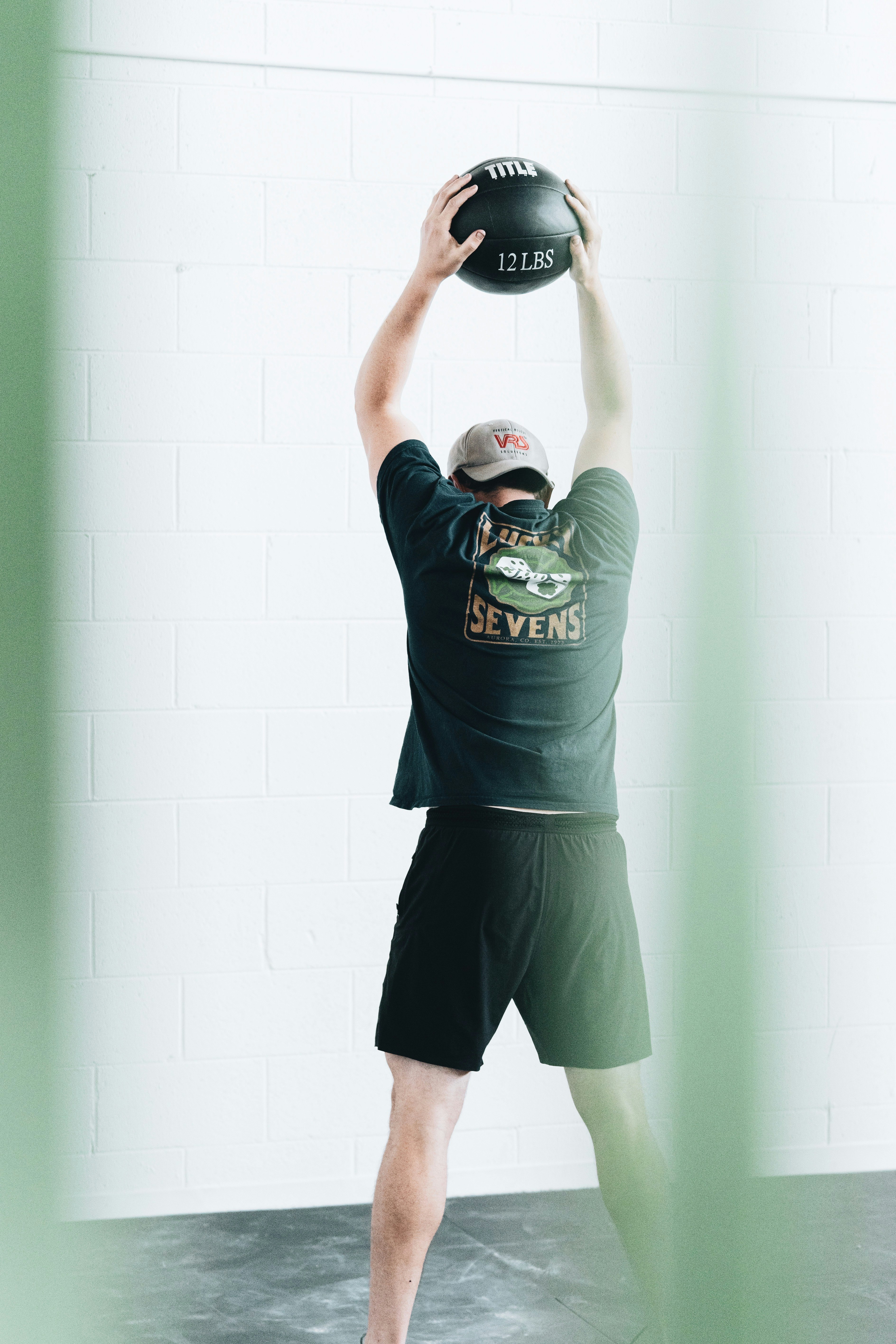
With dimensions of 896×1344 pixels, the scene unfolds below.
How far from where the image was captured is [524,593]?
4.91ft

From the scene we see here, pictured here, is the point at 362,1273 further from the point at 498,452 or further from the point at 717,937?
the point at 717,937

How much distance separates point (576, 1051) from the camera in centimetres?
56

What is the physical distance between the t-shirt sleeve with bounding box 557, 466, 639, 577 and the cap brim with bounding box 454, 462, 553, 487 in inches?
11.3

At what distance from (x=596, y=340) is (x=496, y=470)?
1.89 ft

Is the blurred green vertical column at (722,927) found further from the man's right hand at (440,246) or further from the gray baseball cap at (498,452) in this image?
the gray baseball cap at (498,452)

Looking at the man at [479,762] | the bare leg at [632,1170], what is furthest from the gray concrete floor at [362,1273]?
the man at [479,762]

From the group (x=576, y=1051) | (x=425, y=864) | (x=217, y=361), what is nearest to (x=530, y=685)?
(x=425, y=864)

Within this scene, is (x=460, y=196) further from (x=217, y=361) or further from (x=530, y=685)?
(x=217, y=361)

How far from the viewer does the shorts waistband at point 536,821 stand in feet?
5.12

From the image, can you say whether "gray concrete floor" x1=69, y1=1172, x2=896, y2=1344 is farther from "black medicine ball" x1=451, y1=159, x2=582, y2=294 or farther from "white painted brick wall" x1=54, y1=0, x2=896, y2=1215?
"black medicine ball" x1=451, y1=159, x2=582, y2=294

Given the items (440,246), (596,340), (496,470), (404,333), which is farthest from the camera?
(496,470)

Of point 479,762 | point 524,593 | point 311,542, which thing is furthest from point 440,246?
point 311,542

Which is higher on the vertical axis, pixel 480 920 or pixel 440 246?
pixel 440 246

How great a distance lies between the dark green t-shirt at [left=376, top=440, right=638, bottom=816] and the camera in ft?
4.87
